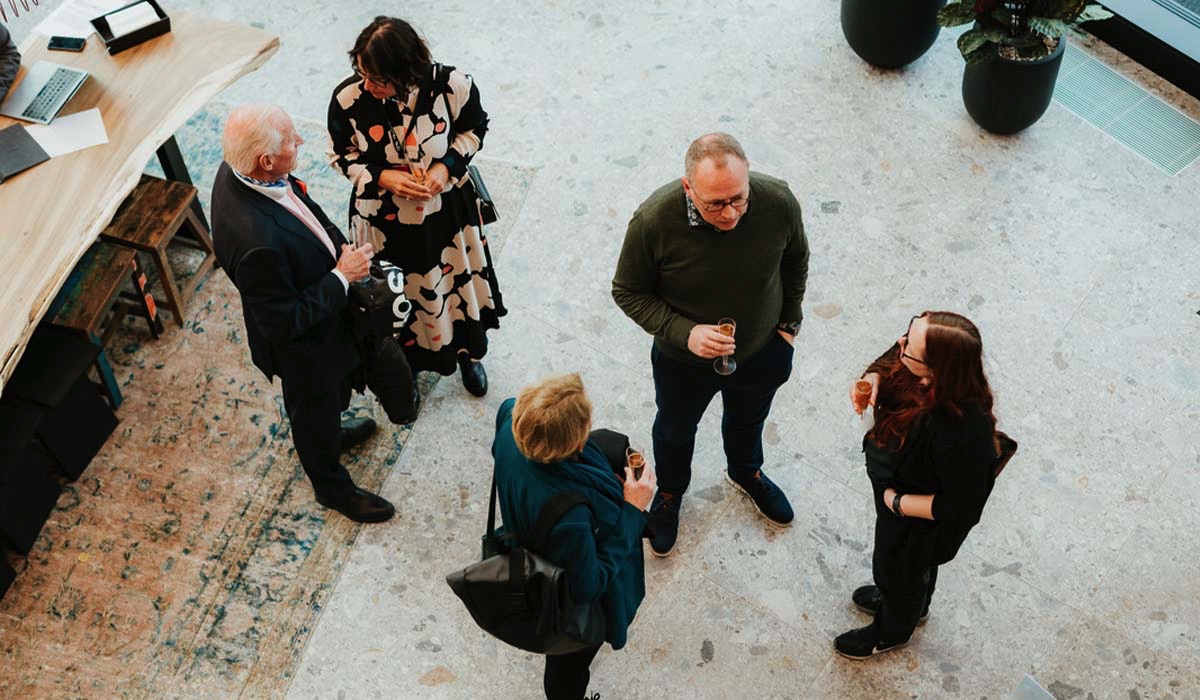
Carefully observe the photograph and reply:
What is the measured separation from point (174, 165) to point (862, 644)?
3.46 m

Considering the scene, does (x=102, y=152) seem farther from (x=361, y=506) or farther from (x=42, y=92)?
(x=361, y=506)

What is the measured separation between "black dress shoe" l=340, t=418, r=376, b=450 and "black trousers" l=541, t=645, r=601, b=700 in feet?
4.68

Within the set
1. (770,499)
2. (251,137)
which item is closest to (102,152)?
(251,137)

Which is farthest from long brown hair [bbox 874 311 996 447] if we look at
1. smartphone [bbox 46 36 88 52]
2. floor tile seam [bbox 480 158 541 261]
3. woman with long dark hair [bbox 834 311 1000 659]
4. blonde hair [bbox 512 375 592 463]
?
smartphone [bbox 46 36 88 52]

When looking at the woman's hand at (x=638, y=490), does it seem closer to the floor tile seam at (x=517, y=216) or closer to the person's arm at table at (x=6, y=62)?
the floor tile seam at (x=517, y=216)

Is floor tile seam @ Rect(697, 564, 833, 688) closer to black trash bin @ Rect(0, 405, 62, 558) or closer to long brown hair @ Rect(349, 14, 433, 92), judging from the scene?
long brown hair @ Rect(349, 14, 433, 92)

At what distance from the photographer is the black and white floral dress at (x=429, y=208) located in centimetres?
354

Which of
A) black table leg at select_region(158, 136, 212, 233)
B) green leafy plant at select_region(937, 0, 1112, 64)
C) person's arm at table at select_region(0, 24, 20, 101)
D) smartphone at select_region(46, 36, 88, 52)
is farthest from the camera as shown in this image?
green leafy plant at select_region(937, 0, 1112, 64)

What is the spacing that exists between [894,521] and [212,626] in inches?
93.6

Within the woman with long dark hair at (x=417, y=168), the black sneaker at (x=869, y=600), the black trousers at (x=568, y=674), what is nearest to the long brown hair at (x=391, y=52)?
the woman with long dark hair at (x=417, y=168)

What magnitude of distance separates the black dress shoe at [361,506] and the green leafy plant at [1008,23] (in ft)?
11.1

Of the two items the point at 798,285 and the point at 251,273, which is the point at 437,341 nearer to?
the point at 251,273

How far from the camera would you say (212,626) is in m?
3.88

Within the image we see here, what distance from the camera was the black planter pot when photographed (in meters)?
5.50
